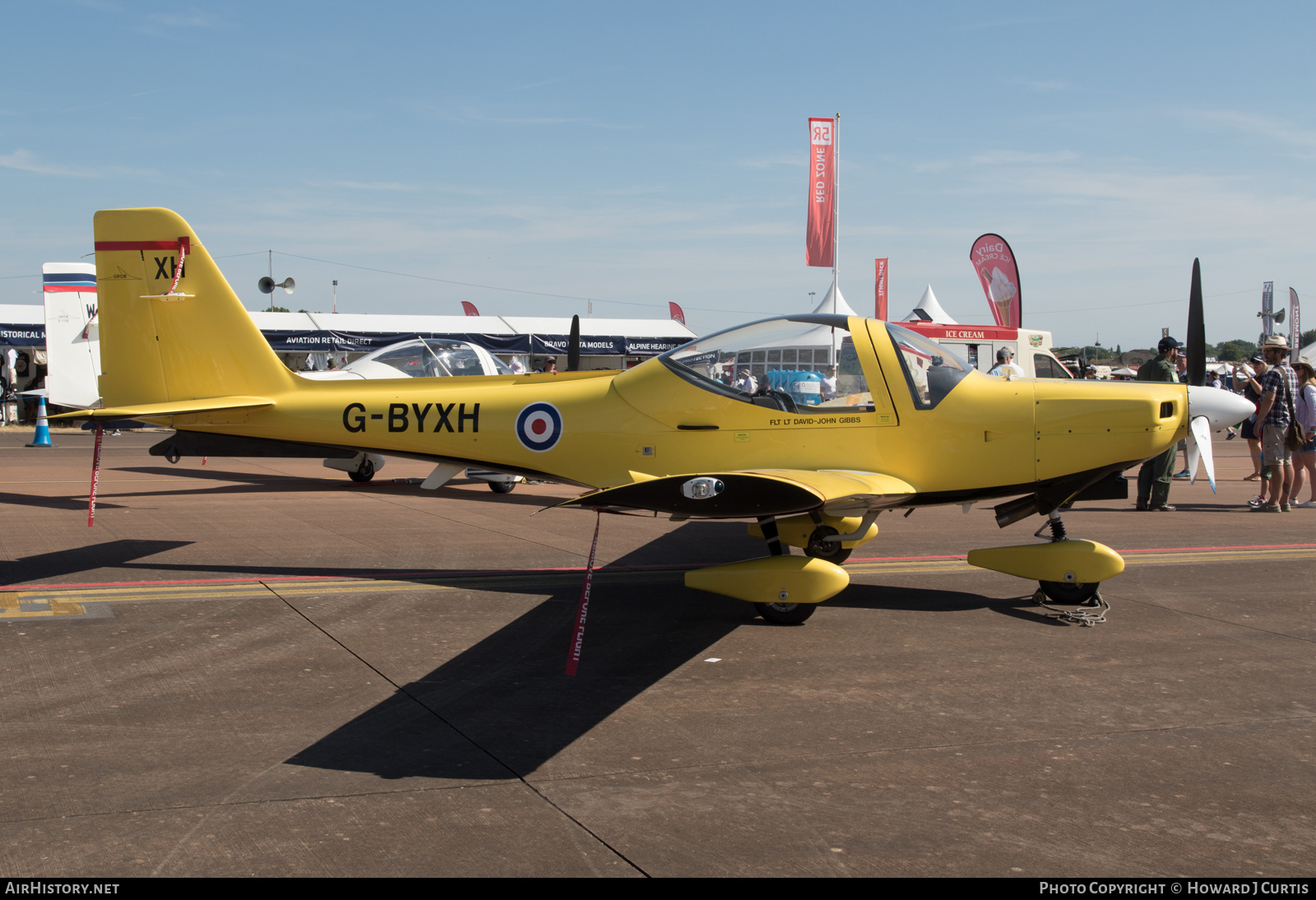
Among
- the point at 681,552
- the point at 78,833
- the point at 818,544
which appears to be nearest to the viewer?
the point at 78,833

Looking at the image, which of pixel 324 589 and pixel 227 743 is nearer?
pixel 227 743

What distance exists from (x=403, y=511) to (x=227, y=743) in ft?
25.4

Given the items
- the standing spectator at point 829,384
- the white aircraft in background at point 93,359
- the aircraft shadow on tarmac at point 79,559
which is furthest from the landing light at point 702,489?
the white aircraft in background at point 93,359

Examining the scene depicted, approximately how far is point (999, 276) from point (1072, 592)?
88.0 feet

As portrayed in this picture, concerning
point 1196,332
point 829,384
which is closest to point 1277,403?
point 1196,332

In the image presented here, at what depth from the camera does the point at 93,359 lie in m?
16.3

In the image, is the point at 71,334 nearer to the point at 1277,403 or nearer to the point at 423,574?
the point at 423,574

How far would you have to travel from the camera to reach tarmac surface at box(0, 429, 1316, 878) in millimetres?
A: 3357

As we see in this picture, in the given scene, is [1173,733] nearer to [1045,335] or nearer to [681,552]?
[681,552]

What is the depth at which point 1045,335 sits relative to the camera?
2591 cm

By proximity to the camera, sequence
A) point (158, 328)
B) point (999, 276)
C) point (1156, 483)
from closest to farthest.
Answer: point (158, 328), point (1156, 483), point (999, 276)

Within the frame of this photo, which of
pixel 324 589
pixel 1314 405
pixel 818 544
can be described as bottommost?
pixel 324 589

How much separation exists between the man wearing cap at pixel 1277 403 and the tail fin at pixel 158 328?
11526 mm

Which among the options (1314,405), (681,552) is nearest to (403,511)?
(681,552)
